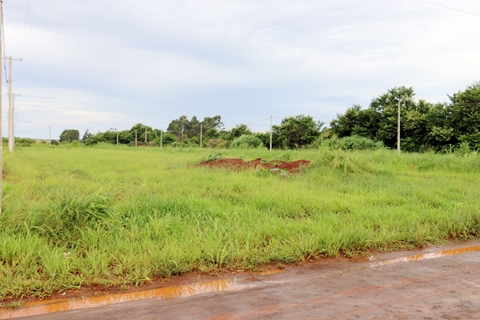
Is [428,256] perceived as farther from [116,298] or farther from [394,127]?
[394,127]

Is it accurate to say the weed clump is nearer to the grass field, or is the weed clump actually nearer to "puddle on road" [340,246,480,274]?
the grass field

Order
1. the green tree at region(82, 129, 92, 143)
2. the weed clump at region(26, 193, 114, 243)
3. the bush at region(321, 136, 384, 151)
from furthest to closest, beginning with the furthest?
1. the green tree at region(82, 129, 92, 143)
2. the bush at region(321, 136, 384, 151)
3. the weed clump at region(26, 193, 114, 243)

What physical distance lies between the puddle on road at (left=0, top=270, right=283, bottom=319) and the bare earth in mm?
67

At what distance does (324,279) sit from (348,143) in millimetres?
30686

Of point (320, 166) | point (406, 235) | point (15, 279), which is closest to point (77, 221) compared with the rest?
point (15, 279)

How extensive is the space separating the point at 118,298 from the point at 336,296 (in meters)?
1.87

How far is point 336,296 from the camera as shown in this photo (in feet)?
10.4

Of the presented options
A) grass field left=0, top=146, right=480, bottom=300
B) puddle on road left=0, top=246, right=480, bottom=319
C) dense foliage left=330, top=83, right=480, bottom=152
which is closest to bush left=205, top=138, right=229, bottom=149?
dense foliage left=330, top=83, right=480, bottom=152

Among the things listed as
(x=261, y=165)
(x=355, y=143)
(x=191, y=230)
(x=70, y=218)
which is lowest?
(x=191, y=230)

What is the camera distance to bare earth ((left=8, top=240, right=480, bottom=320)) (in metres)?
2.79

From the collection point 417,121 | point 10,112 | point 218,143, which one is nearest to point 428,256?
point 417,121

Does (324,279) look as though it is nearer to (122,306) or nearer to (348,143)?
(122,306)

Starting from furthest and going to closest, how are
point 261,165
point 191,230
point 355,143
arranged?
point 355,143 → point 261,165 → point 191,230

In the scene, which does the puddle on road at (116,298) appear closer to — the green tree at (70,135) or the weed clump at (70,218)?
the weed clump at (70,218)
